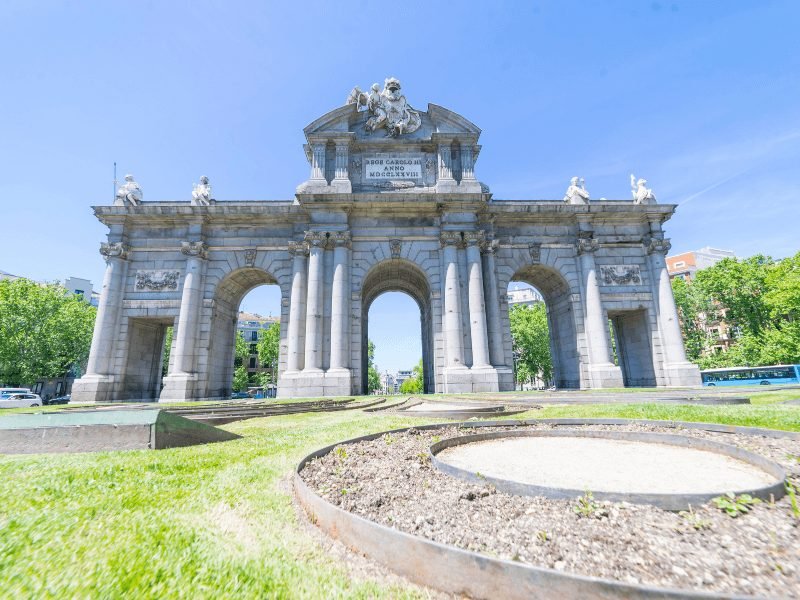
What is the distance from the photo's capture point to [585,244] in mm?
24641

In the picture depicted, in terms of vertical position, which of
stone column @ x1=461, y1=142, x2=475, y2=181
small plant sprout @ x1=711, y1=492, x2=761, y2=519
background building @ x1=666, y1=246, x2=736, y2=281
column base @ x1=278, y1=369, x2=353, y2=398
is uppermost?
background building @ x1=666, y1=246, x2=736, y2=281

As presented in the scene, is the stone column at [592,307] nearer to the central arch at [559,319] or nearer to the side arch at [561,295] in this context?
the side arch at [561,295]

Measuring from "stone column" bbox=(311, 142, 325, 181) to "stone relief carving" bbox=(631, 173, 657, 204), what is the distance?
70.7ft

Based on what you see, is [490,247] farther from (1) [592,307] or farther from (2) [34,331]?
(2) [34,331]

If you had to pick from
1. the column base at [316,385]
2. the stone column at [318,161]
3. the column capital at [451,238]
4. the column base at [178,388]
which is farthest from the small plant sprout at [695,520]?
the stone column at [318,161]

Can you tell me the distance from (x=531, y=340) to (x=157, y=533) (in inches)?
2265

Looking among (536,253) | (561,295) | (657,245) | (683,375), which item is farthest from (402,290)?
(683,375)

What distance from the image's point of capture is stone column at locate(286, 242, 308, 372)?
2170 cm

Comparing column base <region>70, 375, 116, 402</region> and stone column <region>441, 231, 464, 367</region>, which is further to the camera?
stone column <region>441, 231, 464, 367</region>

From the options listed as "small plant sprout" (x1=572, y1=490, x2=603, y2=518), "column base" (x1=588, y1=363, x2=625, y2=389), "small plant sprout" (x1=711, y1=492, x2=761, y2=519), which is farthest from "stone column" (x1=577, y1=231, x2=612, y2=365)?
"small plant sprout" (x1=572, y1=490, x2=603, y2=518)

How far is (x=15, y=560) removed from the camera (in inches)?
83.8

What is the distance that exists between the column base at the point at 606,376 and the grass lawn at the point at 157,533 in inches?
Answer: 876

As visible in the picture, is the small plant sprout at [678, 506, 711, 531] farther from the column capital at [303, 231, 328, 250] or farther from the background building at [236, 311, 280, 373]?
the background building at [236, 311, 280, 373]

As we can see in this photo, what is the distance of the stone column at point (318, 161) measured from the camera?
2392 centimetres
